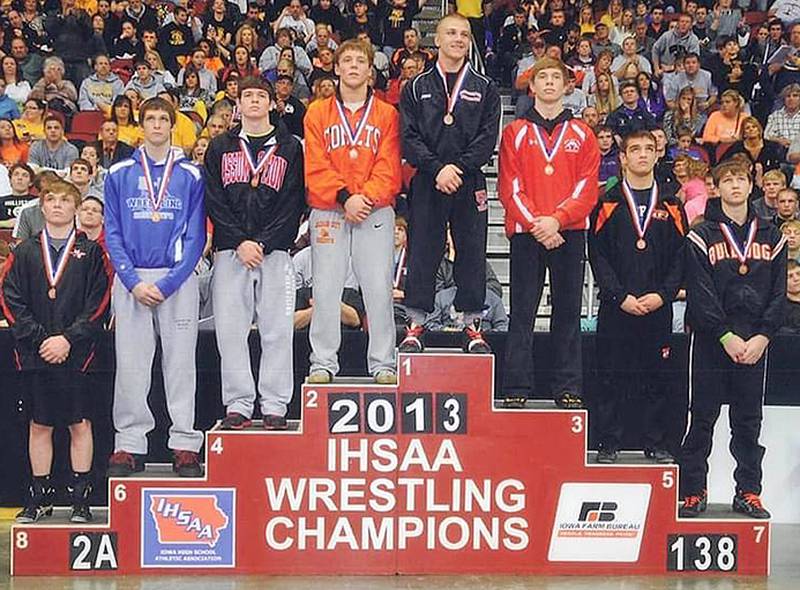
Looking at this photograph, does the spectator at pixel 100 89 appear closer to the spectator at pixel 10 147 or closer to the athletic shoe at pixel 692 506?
the spectator at pixel 10 147

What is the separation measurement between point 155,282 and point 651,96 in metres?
7.17

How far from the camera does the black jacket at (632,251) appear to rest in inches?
285

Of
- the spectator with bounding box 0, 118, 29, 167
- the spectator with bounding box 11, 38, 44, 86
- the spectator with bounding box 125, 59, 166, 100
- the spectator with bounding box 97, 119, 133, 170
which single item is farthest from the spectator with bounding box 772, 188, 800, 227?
the spectator with bounding box 11, 38, 44, 86

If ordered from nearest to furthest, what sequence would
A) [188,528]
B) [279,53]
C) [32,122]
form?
[188,528] < [32,122] < [279,53]

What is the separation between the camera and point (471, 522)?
7.02 meters

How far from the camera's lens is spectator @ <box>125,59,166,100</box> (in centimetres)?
1268

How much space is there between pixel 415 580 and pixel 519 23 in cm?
883

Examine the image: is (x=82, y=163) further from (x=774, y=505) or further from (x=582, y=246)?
(x=774, y=505)

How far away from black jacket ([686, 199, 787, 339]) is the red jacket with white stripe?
63 cm

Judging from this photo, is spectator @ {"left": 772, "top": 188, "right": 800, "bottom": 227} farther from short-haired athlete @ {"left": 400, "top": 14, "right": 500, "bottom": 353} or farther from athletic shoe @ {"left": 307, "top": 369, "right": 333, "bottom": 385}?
athletic shoe @ {"left": 307, "top": 369, "right": 333, "bottom": 385}

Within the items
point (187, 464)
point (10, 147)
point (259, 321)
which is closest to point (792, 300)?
point (259, 321)

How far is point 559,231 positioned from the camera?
713 centimetres

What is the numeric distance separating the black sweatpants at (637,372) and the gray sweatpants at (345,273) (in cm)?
118

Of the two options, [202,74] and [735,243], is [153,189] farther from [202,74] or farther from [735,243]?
[202,74]
